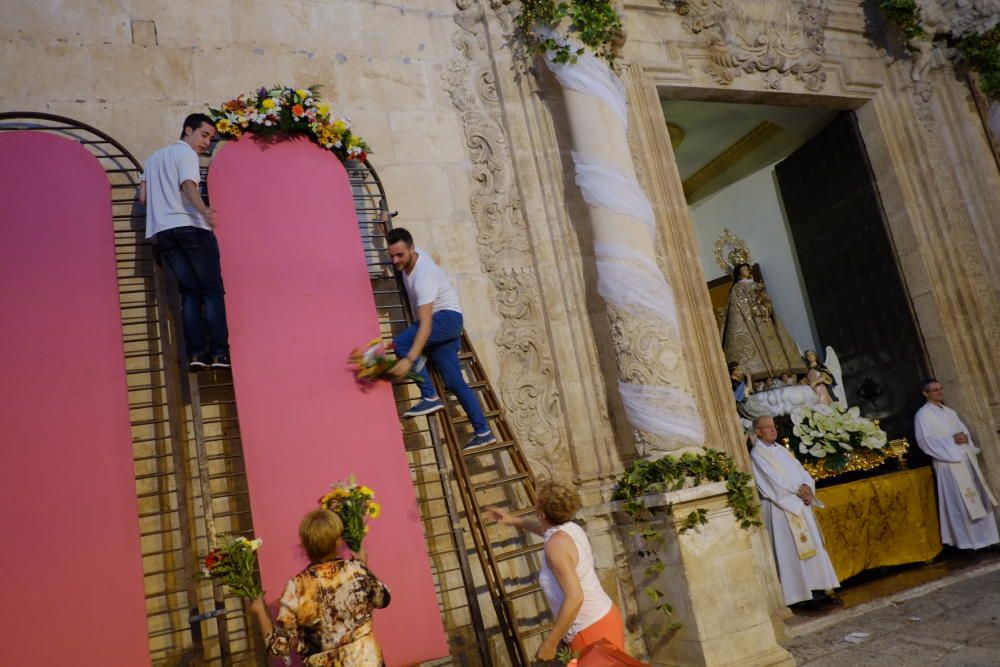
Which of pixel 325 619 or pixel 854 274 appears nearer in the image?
pixel 325 619

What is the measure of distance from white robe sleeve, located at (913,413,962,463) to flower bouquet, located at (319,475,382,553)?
540 cm

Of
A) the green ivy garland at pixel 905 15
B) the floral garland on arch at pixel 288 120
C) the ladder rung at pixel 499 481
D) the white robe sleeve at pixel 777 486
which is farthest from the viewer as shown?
the green ivy garland at pixel 905 15

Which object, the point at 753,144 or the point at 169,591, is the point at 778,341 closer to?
the point at 753,144

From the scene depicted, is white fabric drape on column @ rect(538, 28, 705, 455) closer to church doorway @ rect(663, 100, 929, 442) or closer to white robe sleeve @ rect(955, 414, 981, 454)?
church doorway @ rect(663, 100, 929, 442)

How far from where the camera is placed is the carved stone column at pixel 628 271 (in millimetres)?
5223

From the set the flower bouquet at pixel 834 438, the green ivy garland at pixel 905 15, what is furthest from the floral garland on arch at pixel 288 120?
the green ivy garland at pixel 905 15

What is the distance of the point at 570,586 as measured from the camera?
300cm

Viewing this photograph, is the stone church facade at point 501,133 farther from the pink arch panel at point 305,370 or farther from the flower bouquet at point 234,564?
the flower bouquet at point 234,564

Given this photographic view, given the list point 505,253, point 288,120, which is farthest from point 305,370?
point 505,253

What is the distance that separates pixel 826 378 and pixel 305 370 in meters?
5.77

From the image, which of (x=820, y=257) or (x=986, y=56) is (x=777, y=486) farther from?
(x=986, y=56)

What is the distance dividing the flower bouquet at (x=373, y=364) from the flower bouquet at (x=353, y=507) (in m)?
0.72

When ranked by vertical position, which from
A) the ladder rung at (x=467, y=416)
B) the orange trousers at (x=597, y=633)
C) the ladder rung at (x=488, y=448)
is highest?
the ladder rung at (x=467, y=416)

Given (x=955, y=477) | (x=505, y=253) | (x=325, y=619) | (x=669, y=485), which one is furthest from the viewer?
(x=955, y=477)
